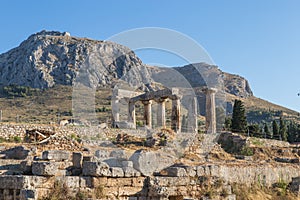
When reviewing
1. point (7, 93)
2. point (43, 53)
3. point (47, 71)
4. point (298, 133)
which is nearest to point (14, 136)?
point (298, 133)

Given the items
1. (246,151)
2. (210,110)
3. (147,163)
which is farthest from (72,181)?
(210,110)

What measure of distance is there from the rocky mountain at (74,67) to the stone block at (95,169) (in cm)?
6571

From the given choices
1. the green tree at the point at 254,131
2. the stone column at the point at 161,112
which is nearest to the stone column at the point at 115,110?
the stone column at the point at 161,112

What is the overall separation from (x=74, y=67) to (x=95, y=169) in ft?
293

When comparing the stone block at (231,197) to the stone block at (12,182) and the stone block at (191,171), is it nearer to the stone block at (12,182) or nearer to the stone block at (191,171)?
the stone block at (191,171)

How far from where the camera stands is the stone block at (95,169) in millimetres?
9752

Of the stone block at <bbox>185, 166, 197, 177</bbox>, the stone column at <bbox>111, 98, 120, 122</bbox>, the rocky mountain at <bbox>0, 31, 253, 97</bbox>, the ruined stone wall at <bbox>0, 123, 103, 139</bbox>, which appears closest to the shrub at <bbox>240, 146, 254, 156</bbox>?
the ruined stone wall at <bbox>0, 123, 103, 139</bbox>

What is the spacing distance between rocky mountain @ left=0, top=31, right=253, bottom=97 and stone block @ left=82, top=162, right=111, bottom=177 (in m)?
65.7

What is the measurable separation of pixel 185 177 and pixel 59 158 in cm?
350

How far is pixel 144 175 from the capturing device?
10.8 metres

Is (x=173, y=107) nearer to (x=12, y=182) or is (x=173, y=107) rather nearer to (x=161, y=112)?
(x=161, y=112)

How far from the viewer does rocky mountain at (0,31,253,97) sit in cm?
8356

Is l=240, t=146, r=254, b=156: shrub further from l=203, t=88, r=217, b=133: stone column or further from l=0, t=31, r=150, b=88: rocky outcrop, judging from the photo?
l=0, t=31, r=150, b=88: rocky outcrop

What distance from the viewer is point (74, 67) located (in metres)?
97.1
